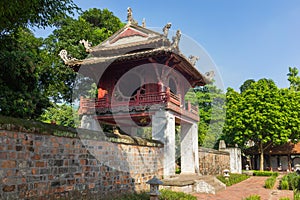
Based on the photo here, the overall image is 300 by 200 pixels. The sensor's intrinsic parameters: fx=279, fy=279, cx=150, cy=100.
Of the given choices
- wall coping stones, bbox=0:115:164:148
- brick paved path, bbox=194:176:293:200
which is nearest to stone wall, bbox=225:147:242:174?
brick paved path, bbox=194:176:293:200

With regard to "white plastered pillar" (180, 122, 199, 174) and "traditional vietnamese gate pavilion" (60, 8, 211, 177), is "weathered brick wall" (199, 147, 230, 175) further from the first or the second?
"traditional vietnamese gate pavilion" (60, 8, 211, 177)

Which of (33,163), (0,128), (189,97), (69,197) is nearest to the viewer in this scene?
(0,128)

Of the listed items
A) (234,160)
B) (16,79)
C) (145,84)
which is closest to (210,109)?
(234,160)

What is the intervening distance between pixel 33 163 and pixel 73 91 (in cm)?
1597

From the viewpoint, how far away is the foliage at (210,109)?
104ft

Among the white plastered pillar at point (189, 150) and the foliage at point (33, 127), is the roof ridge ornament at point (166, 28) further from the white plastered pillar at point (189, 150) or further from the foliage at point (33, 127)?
the foliage at point (33, 127)

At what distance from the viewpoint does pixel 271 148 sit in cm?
3259

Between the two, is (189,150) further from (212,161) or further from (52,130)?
(52,130)

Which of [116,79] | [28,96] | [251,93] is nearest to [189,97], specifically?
[251,93]

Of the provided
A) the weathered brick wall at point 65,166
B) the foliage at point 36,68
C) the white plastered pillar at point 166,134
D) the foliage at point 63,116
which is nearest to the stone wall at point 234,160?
the white plastered pillar at point 166,134

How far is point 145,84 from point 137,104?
1.46m

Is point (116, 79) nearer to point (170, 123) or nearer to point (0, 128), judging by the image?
point (170, 123)

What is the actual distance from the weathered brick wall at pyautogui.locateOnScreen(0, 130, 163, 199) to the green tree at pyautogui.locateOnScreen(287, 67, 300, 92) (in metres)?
32.1

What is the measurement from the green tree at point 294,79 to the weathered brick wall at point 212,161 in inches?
724
